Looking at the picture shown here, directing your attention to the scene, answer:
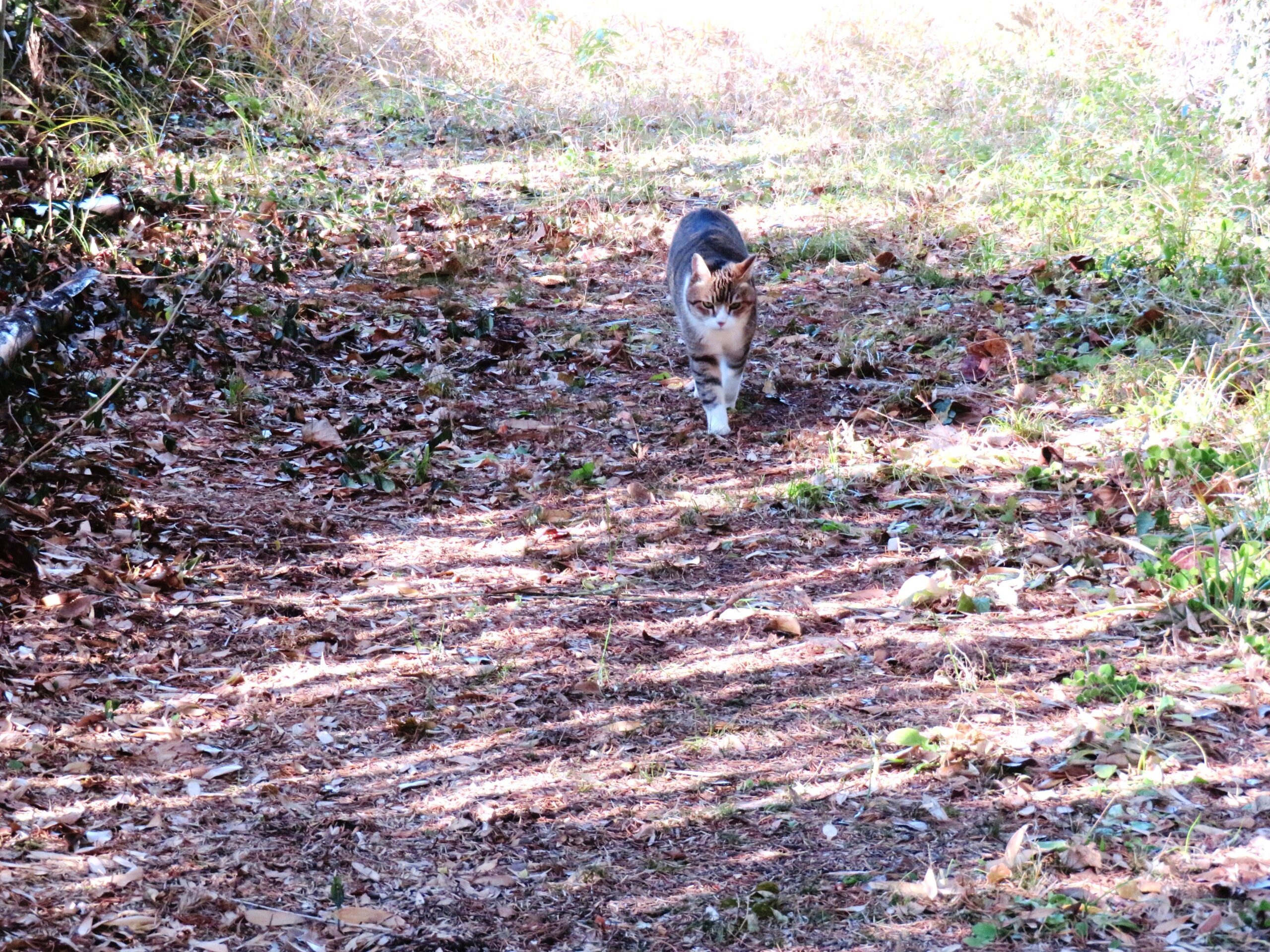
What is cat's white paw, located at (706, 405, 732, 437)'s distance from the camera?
217 inches

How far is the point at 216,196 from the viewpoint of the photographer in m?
6.92

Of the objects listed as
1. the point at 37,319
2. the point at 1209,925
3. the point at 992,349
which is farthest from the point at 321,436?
the point at 1209,925

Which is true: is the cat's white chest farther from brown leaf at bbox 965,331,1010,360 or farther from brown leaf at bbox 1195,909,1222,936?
brown leaf at bbox 1195,909,1222,936

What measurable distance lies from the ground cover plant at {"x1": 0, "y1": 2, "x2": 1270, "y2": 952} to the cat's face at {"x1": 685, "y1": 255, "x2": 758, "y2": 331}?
1.68 ft

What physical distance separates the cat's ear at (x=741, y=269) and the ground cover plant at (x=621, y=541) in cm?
67

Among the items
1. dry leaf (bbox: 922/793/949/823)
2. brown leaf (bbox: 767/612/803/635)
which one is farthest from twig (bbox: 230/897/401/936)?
brown leaf (bbox: 767/612/803/635)

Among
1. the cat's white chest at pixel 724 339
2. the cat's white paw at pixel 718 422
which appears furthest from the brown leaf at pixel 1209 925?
the cat's white chest at pixel 724 339

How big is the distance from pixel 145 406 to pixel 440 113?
542 centimetres

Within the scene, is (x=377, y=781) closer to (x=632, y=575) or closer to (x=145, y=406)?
(x=632, y=575)

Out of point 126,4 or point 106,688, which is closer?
point 106,688

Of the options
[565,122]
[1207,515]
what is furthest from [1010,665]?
[565,122]

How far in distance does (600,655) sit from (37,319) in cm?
279

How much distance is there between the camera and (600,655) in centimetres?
378

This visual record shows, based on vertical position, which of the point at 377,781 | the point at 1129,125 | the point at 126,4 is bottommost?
the point at 377,781
